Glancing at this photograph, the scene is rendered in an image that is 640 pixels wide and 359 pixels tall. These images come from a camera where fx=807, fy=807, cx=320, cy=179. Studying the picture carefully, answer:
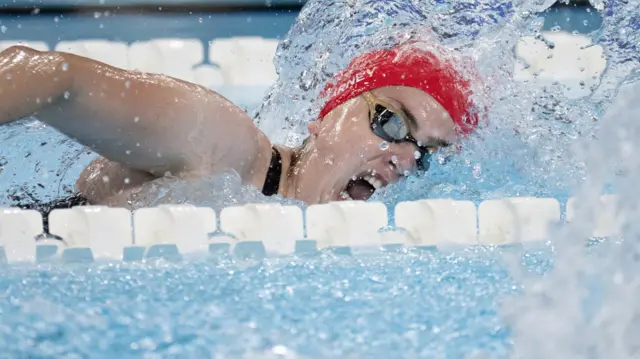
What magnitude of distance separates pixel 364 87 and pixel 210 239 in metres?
0.43

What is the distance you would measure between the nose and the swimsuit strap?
0.22m

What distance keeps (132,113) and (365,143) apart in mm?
485

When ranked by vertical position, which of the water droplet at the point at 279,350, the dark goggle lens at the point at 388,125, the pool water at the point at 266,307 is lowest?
the water droplet at the point at 279,350

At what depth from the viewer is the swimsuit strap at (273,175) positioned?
154cm

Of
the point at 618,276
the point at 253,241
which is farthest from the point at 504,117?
the point at 618,276

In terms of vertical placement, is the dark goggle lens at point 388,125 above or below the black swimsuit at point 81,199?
above

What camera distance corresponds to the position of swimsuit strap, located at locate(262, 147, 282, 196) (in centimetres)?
154

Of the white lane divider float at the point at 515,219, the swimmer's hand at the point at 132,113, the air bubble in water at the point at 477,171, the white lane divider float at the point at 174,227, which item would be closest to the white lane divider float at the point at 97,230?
the white lane divider float at the point at 174,227

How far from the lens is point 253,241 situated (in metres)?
1.51

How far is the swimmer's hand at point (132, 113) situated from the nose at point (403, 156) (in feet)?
0.87

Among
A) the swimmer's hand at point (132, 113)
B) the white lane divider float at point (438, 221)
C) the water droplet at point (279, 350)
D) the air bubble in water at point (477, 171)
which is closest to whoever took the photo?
the water droplet at point (279, 350)

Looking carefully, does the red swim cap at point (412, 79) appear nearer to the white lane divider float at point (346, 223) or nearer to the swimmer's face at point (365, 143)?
the swimmer's face at point (365, 143)

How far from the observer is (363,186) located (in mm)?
1663

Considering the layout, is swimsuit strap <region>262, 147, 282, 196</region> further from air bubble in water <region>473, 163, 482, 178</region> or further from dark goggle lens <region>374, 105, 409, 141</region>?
air bubble in water <region>473, 163, 482, 178</region>
